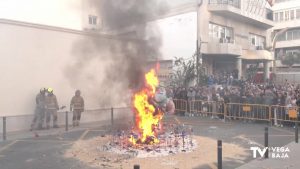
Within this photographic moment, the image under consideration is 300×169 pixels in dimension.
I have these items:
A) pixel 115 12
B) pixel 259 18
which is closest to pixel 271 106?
pixel 115 12

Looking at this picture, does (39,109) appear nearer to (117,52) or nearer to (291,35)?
(117,52)

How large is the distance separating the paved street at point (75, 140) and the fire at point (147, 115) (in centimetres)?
235

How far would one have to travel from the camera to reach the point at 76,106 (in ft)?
49.5

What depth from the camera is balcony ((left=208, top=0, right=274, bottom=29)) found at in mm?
25469

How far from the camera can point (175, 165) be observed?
27.2ft

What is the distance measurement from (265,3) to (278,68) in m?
14.0

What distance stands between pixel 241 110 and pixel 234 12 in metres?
12.8

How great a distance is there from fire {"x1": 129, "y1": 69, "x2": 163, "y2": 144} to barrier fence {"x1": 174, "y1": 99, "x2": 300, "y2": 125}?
18.7 ft

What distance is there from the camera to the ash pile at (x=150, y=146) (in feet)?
30.9

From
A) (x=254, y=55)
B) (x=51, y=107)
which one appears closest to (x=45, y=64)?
(x=51, y=107)

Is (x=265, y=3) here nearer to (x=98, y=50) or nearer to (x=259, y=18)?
Result: (x=259, y=18)

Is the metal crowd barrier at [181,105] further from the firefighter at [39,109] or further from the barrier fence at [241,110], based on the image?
the firefighter at [39,109]

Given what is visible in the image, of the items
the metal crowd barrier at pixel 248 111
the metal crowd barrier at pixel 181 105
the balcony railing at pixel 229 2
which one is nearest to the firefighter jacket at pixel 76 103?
the metal crowd barrier at pixel 181 105

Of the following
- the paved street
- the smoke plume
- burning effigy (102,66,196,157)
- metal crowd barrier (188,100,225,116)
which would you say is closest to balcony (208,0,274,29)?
metal crowd barrier (188,100,225,116)
